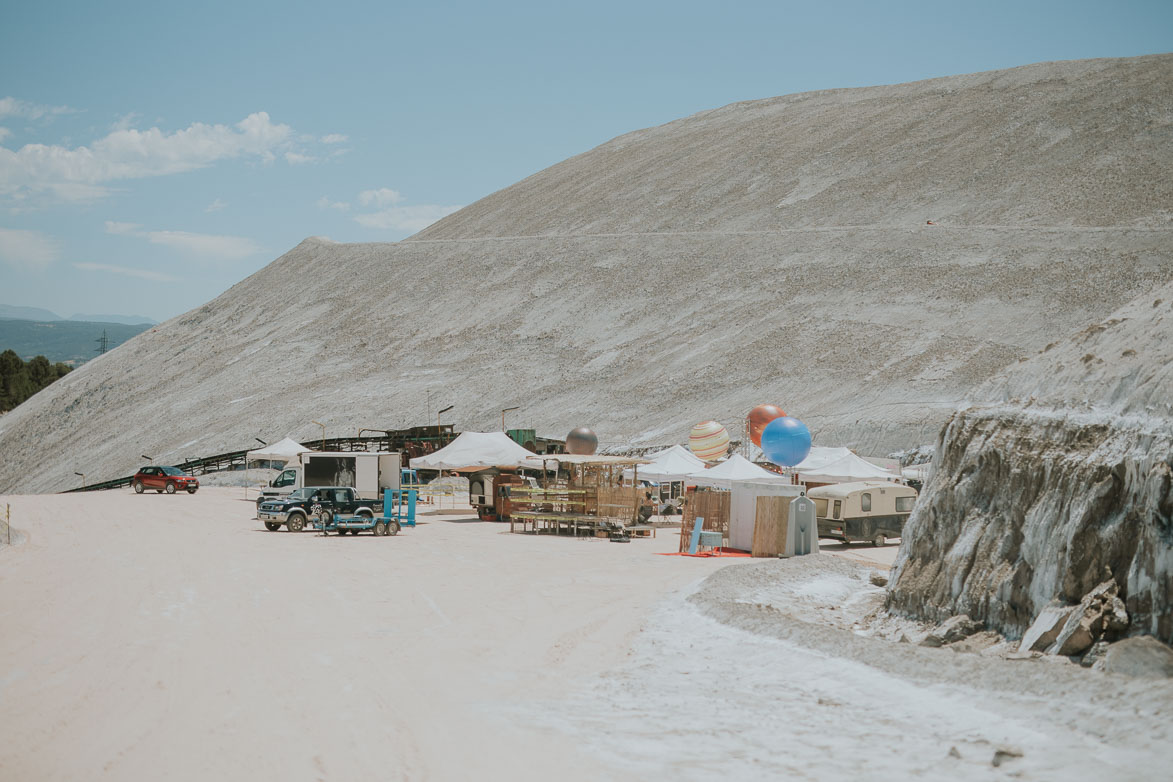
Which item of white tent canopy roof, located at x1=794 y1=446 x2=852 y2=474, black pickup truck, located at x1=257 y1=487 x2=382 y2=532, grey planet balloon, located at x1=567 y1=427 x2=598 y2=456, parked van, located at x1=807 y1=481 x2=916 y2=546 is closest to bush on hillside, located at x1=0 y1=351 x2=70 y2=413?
grey planet balloon, located at x1=567 y1=427 x2=598 y2=456

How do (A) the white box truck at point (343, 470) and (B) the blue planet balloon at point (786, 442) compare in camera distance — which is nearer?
(B) the blue planet balloon at point (786, 442)

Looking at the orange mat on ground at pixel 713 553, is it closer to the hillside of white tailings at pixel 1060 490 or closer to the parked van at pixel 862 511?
the parked van at pixel 862 511

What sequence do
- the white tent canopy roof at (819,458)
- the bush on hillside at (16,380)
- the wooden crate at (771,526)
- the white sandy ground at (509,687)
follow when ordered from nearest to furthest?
the white sandy ground at (509,687) → the wooden crate at (771,526) → the white tent canopy roof at (819,458) → the bush on hillside at (16,380)

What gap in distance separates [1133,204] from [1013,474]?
66571 mm

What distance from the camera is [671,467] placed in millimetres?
33188

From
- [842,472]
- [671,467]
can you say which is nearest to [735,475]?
[842,472]

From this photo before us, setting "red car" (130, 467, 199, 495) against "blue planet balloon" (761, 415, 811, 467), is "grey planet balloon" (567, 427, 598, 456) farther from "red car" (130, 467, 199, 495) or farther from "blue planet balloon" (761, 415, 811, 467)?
"red car" (130, 467, 199, 495)

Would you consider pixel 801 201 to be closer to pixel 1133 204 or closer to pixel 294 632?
pixel 1133 204

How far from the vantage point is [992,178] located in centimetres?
7838

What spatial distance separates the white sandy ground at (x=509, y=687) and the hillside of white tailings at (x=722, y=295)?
30.7 metres

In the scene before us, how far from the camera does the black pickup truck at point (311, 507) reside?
92.3ft

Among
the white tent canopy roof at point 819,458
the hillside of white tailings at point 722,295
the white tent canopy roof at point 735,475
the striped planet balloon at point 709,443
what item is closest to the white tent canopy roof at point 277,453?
the striped planet balloon at point 709,443

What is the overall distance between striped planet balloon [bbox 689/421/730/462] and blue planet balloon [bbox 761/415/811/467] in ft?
23.4

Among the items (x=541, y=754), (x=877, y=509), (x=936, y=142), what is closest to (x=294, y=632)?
(x=541, y=754)
